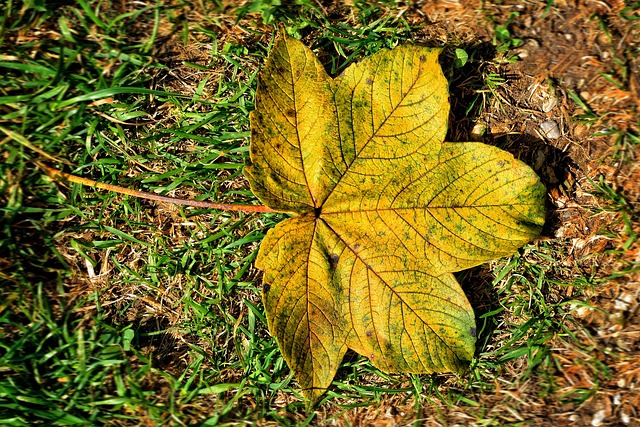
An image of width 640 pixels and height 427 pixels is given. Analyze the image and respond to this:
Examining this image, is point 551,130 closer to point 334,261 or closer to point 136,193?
point 334,261

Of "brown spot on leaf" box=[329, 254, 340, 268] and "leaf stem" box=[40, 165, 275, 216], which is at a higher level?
"leaf stem" box=[40, 165, 275, 216]

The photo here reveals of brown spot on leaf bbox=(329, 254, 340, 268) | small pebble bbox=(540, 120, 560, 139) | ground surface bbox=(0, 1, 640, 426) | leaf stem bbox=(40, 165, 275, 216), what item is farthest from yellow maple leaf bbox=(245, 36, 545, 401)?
small pebble bbox=(540, 120, 560, 139)

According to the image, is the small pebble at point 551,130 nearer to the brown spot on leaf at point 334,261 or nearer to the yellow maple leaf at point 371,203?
the yellow maple leaf at point 371,203

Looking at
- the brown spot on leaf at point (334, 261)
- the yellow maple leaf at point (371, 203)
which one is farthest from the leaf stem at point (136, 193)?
the brown spot on leaf at point (334, 261)

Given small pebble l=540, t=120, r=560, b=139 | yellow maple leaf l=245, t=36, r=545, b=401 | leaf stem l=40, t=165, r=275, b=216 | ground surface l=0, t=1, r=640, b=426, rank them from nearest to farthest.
A: yellow maple leaf l=245, t=36, r=545, b=401
leaf stem l=40, t=165, r=275, b=216
ground surface l=0, t=1, r=640, b=426
small pebble l=540, t=120, r=560, b=139

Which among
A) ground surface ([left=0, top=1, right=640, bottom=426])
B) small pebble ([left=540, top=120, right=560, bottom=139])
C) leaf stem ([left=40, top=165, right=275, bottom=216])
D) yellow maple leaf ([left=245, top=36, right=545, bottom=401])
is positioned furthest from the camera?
small pebble ([left=540, top=120, right=560, bottom=139])

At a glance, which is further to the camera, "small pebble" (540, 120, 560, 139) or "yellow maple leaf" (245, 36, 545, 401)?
"small pebble" (540, 120, 560, 139)

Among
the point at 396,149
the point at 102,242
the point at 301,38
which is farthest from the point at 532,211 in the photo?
the point at 102,242

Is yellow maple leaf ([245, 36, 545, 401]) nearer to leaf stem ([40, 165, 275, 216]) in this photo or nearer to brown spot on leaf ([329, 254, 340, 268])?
brown spot on leaf ([329, 254, 340, 268])
